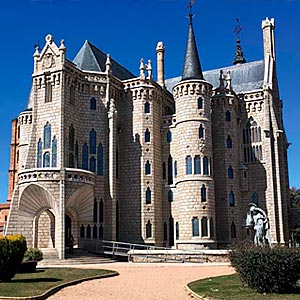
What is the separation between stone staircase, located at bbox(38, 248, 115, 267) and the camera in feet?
109

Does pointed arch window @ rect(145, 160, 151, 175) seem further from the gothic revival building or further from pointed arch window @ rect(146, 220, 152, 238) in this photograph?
pointed arch window @ rect(146, 220, 152, 238)

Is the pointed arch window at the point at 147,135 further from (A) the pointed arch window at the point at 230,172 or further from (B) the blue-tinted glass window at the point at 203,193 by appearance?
(A) the pointed arch window at the point at 230,172

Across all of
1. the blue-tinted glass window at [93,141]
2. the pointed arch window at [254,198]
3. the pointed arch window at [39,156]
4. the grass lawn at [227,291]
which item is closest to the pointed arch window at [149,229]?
the blue-tinted glass window at [93,141]

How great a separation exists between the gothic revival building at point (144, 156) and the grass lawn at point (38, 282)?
12031 mm

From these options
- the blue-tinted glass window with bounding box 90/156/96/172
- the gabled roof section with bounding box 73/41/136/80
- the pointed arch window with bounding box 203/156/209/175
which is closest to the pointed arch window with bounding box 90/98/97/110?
the gabled roof section with bounding box 73/41/136/80

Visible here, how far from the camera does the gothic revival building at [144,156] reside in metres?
38.7

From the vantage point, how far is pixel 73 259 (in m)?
34.8

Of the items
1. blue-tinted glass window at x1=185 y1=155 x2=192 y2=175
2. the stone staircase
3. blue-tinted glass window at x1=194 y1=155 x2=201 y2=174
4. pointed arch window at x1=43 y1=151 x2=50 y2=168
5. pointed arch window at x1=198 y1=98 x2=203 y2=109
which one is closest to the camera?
the stone staircase

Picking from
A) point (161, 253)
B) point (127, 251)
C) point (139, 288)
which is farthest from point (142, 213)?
point (139, 288)

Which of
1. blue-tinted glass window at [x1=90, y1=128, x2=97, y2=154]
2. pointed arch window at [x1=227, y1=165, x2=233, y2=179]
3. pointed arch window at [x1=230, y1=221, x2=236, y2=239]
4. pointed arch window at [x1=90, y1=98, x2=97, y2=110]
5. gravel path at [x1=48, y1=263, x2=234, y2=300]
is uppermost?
pointed arch window at [x1=90, y1=98, x2=97, y2=110]

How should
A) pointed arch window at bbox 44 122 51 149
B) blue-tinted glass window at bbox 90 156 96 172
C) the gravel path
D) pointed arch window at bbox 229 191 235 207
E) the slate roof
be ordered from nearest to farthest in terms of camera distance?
the gravel path, pointed arch window at bbox 44 122 51 149, blue-tinted glass window at bbox 90 156 96 172, pointed arch window at bbox 229 191 235 207, the slate roof

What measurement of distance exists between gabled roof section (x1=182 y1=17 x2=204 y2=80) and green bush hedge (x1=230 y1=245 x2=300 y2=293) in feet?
103

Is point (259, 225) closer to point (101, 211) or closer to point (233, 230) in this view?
point (101, 211)

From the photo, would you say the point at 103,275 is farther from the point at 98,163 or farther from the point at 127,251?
the point at 98,163
